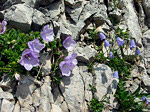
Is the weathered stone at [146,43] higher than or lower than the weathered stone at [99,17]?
lower

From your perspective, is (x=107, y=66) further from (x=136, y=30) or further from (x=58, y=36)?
(x=136, y=30)

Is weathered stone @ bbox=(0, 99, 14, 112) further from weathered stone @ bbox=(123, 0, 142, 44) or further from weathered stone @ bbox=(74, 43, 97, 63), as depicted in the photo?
weathered stone @ bbox=(123, 0, 142, 44)

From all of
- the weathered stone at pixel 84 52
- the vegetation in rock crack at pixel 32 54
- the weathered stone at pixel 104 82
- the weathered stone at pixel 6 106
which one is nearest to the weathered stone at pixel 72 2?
the weathered stone at pixel 84 52

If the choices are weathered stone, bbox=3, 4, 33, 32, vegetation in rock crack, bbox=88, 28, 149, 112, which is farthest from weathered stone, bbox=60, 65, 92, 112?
weathered stone, bbox=3, 4, 33, 32

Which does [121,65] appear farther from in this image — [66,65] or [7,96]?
[7,96]

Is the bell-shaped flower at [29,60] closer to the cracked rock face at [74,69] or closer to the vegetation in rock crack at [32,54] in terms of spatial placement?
the vegetation in rock crack at [32,54]

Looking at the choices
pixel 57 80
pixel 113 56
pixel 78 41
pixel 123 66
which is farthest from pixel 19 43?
pixel 123 66
